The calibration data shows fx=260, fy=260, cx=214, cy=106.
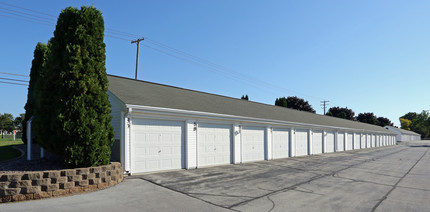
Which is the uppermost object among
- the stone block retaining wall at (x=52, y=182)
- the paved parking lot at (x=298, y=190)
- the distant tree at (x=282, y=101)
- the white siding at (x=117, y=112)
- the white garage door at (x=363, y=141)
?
the distant tree at (x=282, y=101)

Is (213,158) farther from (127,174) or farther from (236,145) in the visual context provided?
(127,174)

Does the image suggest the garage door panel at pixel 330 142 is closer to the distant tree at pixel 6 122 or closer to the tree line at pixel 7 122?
the tree line at pixel 7 122

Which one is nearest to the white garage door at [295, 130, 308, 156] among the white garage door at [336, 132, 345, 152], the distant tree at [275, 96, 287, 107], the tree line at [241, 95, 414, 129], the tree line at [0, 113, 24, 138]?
the white garage door at [336, 132, 345, 152]

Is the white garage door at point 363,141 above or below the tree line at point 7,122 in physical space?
below

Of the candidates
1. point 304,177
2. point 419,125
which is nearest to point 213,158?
point 304,177

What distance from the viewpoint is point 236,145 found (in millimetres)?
15117

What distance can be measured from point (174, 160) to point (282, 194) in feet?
18.1

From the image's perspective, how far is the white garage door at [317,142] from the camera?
2403 centimetres

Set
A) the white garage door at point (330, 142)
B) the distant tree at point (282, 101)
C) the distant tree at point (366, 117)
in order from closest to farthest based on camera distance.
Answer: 1. the white garage door at point (330, 142)
2. the distant tree at point (282, 101)
3. the distant tree at point (366, 117)

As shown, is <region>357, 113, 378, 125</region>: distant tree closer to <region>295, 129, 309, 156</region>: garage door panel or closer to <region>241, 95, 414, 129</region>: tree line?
<region>241, 95, 414, 129</region>: tree line

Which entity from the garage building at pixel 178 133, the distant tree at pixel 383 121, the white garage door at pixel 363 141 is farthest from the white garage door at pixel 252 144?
the distant tree at pixel 383 121

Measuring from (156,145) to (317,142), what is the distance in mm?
18435

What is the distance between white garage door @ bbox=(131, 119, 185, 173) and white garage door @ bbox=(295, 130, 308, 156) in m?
12.4

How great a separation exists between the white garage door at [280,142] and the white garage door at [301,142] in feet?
5.36
